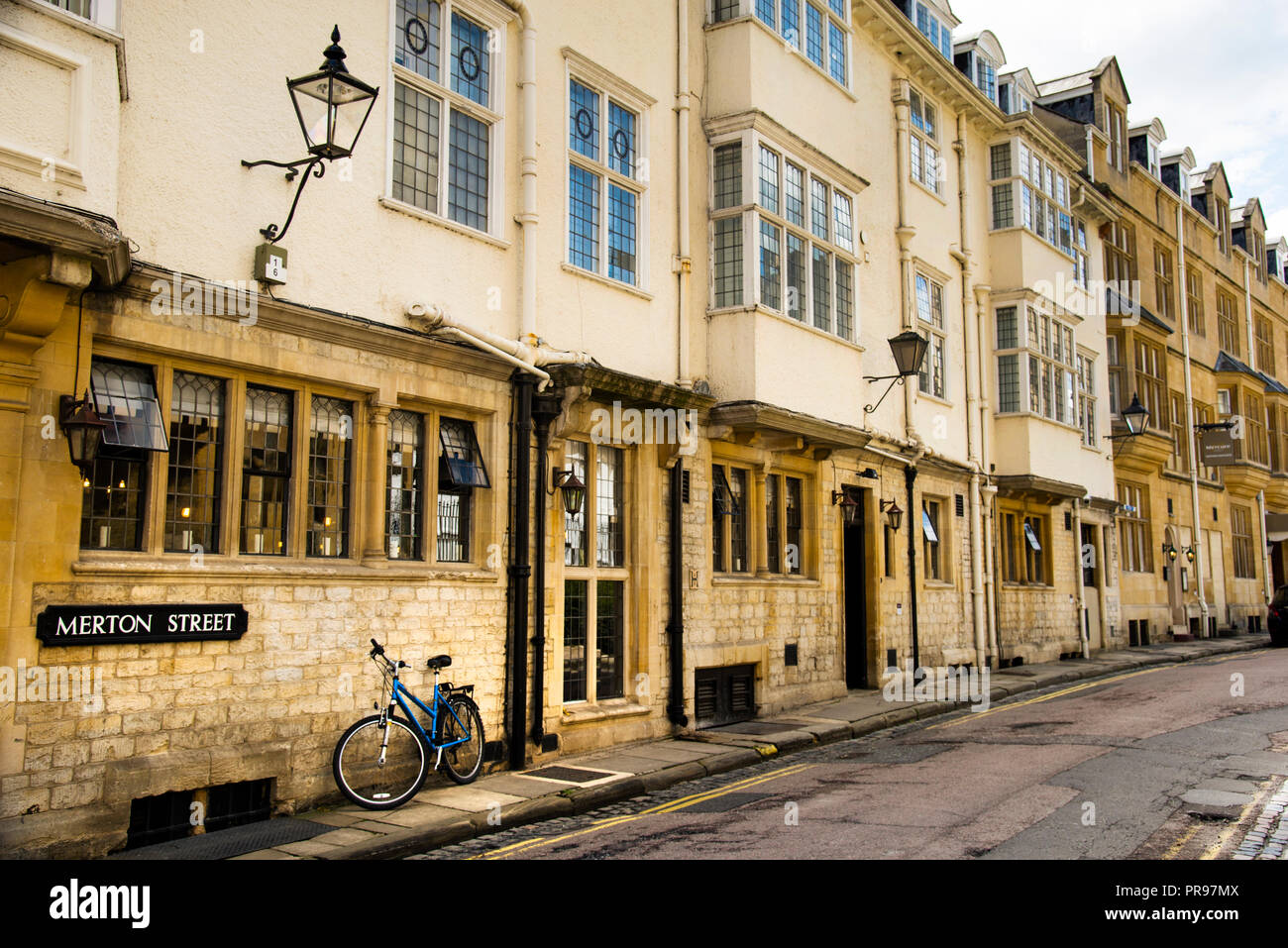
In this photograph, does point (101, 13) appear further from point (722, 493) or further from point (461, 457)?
point (722, 493)

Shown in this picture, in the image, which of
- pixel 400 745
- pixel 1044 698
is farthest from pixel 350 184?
pixel 1044 698

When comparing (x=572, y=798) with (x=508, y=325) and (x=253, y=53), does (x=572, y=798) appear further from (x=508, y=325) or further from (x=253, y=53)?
(x=253, y=53)

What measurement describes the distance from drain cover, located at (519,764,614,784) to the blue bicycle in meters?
0.69

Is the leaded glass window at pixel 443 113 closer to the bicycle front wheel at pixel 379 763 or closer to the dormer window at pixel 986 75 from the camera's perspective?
the bicycle front wheel at pixel 379 763

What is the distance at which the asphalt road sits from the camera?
7.88 m

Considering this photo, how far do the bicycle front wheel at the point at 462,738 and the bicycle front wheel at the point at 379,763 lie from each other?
0.34 metres

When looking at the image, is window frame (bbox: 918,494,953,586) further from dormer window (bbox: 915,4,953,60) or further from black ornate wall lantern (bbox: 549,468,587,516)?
black ornate wall lantern (bbox: 549,468,587,516)

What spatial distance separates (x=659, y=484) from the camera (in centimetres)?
1403

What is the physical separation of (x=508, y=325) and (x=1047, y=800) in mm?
7343

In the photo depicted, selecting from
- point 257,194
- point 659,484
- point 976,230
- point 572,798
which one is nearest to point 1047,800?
point 572,798

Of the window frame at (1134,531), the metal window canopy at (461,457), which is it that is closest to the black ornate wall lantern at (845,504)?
the metal window canopy at (461,457)

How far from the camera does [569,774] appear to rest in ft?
36.1

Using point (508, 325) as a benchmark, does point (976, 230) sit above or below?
above

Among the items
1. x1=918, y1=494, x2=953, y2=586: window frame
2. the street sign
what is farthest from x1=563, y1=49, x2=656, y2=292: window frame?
the street sign
